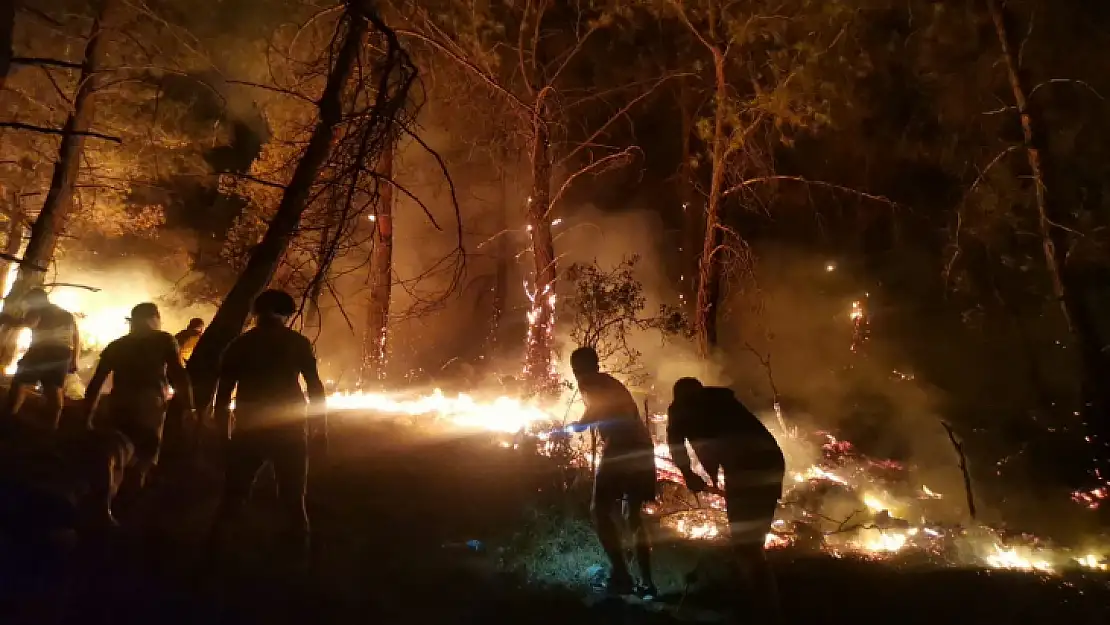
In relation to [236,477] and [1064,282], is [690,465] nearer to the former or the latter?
[236,477]

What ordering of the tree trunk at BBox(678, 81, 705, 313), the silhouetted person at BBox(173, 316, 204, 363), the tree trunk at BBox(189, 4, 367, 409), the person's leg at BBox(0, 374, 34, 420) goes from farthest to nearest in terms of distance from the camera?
the tree trunk at BBox(678, 81, 705, 313) < the silhouetted person at BBox(173, 316, 204, 363) < the person's leg at BBox(0, 374, 34, 420) < the tree trunk at BBox(189, 4, 367, 409)

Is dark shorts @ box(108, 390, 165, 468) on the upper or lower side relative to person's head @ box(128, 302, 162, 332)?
lower

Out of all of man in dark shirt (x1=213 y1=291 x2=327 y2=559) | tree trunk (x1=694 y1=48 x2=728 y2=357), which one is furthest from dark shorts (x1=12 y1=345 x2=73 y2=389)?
tree trunk (x1=694 y1=48 x2=728 y2=357)

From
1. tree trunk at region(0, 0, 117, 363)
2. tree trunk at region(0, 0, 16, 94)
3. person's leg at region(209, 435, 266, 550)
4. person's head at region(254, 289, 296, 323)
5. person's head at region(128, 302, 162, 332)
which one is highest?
tree trunk at region(0, 0, 117, 363)

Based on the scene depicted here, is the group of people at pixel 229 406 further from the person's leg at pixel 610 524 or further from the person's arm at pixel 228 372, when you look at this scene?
the person's leg at pixel 610 524

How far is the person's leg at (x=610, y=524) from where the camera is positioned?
5504 millimetres

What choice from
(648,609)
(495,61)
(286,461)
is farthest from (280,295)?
(495,61)

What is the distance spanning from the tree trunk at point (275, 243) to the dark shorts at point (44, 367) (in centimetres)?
185

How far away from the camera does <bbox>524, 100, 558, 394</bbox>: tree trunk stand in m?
12.5

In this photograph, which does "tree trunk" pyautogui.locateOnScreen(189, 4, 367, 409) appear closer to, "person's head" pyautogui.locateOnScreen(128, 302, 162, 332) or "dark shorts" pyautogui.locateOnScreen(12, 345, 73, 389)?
"person's head" pyautogui.locateOnScreen(128, 302, 162, 332)

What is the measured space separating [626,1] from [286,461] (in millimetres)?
11668

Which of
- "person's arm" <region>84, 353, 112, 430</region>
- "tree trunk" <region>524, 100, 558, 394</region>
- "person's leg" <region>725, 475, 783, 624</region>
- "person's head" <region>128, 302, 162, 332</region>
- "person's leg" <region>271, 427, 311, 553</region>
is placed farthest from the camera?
"tree trunk" <region>524, 100, 558, 394</region>

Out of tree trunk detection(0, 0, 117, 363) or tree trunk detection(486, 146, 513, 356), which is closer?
tree trunk detection(0, 0, 117, 363)

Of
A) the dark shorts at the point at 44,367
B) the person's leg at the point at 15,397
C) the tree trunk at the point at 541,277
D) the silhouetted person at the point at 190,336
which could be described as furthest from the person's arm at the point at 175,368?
the tree trunk at the point at 541,277
